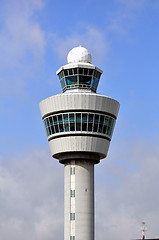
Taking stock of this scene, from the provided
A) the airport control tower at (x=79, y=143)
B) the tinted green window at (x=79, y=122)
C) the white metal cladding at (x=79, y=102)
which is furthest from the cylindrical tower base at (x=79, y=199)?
the white metal cladding at (x=79, y=102)

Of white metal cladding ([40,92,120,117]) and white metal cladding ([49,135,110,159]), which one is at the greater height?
white metal cladding ([40,92,120,117])

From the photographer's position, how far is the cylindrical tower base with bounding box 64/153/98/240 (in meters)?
74.0

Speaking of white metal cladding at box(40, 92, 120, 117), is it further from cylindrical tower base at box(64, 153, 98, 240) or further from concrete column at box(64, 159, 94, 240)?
concrete column at box(64, 159, 94, 240)

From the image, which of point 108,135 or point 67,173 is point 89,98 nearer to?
point 108,135

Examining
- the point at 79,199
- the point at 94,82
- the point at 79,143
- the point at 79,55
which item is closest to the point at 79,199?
the point at 79,199

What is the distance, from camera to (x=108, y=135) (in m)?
78.4

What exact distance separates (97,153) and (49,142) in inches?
358

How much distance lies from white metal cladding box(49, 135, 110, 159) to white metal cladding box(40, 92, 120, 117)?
4997 millimetres

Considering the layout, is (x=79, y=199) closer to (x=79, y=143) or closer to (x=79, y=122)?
(x=79, y=143)

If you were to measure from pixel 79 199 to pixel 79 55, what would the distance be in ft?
86.5

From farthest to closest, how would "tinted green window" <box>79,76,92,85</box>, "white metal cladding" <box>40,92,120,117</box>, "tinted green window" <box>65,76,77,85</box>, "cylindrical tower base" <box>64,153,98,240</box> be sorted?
"tinted green window" <box>65,76,77,85</box> < "tinted green window" <box>79,76,92,85</box> < "white metal cladding" <box>40,92,120,117</box> < "cylindrical tower base" <box>64,153,98,240</box>

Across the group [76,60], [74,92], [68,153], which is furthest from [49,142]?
[76,60]

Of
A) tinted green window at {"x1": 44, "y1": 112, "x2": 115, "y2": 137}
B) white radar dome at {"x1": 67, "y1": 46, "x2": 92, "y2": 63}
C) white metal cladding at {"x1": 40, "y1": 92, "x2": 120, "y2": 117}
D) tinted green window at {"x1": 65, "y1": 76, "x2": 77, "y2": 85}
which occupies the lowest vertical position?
tinted green window at {"x1": 44, "y1": 112, "x2": 115, "y2": 137}

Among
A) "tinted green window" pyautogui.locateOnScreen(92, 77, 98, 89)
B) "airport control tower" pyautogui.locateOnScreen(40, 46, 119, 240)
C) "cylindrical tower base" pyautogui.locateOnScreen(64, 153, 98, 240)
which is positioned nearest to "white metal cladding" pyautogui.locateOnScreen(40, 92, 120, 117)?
"airport control tower" pyautogui.locateOnScreen(40, 46, 119, 240)
